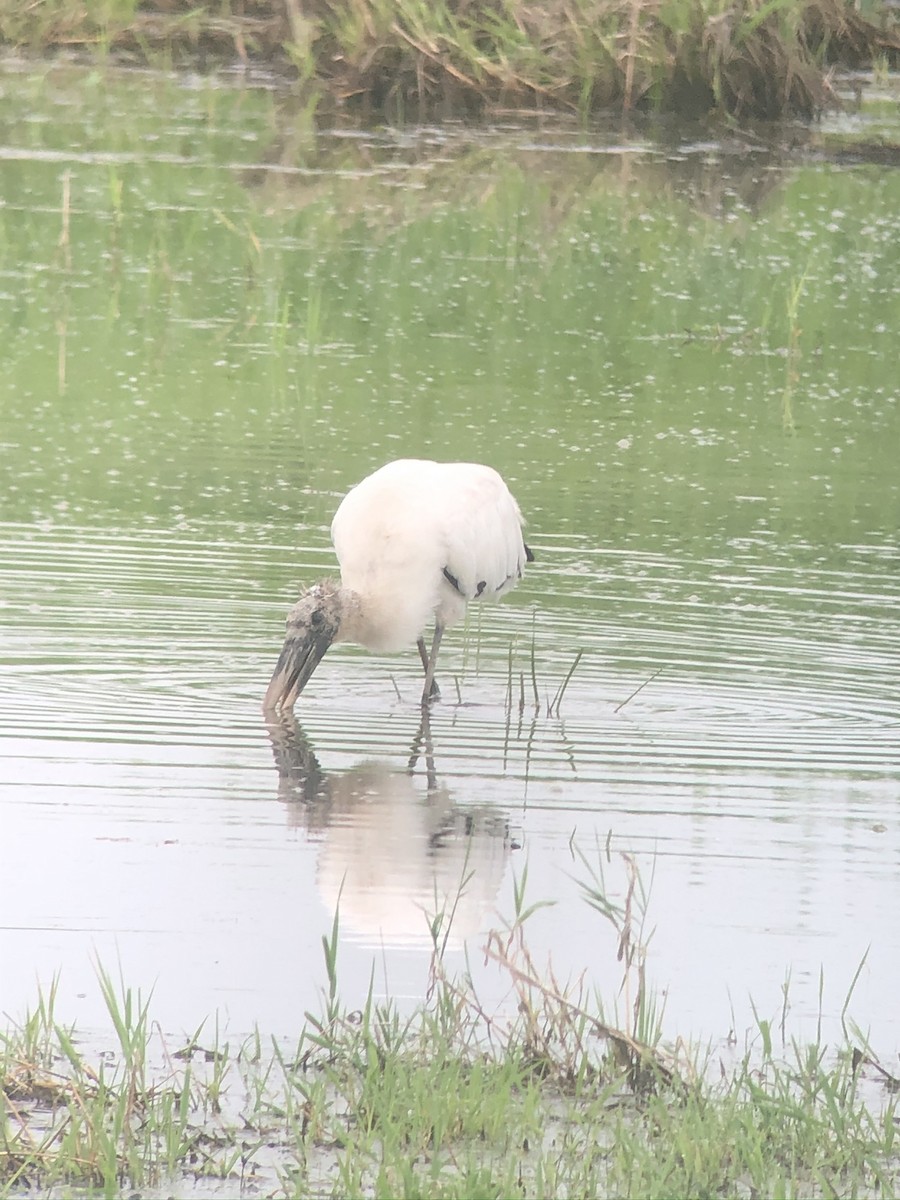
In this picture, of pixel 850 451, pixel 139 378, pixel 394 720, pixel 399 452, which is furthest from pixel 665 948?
pixel 139 378

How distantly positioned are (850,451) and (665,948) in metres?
6.89

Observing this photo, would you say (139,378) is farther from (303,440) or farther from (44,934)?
(44,934)

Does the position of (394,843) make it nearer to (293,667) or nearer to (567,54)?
(293,667)

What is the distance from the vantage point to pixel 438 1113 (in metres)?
3.97

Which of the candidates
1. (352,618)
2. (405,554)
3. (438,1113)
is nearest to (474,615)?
(405,554)

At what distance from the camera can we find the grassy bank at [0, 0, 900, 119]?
71.0 feet

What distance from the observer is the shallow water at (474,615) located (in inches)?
215

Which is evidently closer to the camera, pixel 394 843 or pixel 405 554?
pixel 394 843

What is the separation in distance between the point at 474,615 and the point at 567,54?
46.9 ft

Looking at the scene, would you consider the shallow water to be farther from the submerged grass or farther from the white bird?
the submerged grass

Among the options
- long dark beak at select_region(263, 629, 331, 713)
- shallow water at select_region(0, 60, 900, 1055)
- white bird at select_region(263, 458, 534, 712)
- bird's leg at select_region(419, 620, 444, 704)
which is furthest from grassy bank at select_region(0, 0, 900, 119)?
long dark beak at select_region(263, 629, 331, 713)

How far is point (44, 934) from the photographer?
520 centimetres

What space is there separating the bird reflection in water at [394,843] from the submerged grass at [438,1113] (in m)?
0.57

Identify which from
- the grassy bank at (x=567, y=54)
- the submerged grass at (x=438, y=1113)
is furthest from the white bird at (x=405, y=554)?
the grassy bank at (x=567, y=54)
